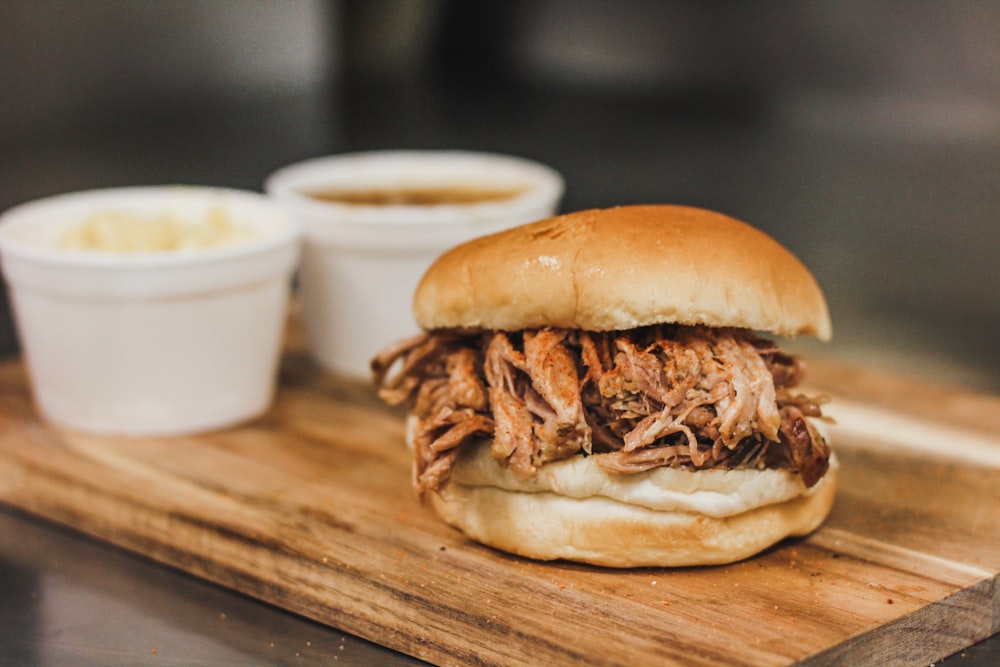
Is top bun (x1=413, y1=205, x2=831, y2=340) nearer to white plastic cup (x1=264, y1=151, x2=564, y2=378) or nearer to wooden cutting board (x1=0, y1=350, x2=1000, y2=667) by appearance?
wooden cutting board (x1=0, y1=350, x2=1000, y2=667)

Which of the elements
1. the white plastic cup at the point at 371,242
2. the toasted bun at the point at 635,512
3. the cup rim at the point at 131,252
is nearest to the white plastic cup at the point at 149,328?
the cup rim at the point at 131,252

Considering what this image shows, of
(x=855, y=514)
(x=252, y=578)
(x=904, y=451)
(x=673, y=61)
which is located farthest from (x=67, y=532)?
(x=673, y=61)

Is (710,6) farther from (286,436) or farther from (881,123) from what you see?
(286,436)

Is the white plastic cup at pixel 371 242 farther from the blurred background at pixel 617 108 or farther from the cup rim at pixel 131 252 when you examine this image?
the blurred background at pixel 617 108

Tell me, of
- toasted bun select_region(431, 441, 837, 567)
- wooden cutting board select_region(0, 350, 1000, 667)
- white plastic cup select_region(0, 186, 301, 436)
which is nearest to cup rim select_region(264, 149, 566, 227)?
white plastic cup select_region(0, 186, 301, 436)

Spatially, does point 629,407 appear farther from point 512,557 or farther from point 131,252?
point 131,252

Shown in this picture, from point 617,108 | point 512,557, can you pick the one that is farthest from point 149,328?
point 617,108
